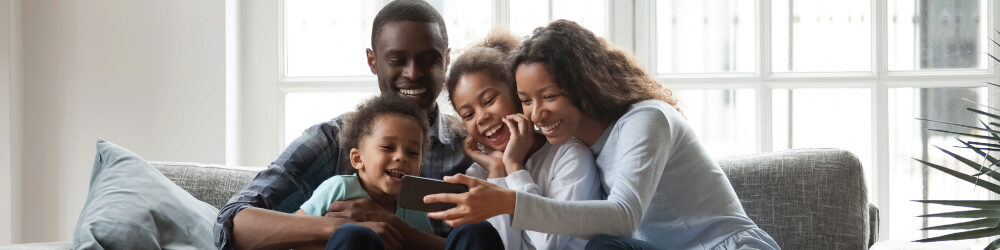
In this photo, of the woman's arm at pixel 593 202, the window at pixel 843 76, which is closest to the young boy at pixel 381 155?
the woman's arm at pixel 593 202

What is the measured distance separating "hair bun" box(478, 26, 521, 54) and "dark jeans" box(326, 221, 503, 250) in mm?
559

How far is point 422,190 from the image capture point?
5.11ft

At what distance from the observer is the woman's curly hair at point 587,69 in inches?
70.5

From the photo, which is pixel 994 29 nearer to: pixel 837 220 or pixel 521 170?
pixel 837 220

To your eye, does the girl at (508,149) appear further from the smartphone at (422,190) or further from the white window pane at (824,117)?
the white window pane at (824,117)

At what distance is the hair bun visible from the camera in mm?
2057

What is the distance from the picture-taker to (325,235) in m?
1.72

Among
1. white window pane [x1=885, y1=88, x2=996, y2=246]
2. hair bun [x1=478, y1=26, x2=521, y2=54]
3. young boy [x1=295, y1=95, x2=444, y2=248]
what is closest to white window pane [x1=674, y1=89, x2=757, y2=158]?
white window pane [x1=885, y1=88, x2=996, y2=246]

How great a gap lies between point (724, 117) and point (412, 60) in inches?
53.2

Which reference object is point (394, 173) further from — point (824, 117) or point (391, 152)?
point (824, 117)

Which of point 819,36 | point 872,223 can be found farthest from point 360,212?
point 819,36

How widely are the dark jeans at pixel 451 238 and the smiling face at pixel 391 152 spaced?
26 cm

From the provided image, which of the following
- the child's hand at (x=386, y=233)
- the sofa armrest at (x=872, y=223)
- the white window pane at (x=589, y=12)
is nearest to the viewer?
the child's hand at (x=386, y=233)

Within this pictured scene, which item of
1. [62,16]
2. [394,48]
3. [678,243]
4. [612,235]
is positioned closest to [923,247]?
[678,243]
